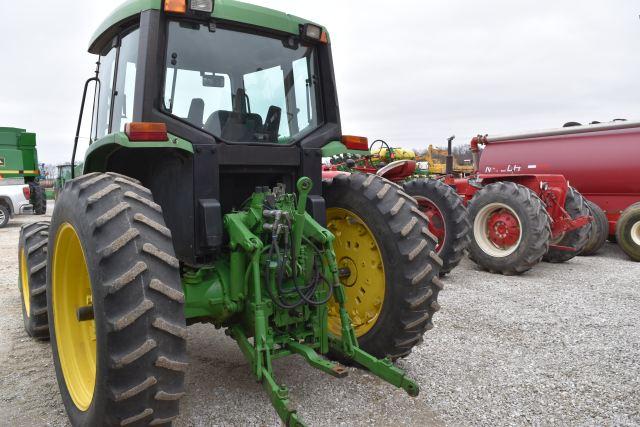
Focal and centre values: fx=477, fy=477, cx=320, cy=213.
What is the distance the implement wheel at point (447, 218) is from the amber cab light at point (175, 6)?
413 centimetres

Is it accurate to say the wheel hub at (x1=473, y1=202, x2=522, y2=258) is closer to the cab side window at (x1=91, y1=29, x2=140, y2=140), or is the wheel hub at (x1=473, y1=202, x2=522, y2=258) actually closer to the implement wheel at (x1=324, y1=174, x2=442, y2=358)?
the implement wheel at (x1=324, y1=174, x2=442, y2=358)

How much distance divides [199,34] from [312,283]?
1.57 metres

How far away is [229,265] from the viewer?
9.16ft

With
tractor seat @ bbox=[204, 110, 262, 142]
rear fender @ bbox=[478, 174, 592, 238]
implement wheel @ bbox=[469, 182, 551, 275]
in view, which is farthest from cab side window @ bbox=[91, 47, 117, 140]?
rear fender @ bbox=[478, 174, 592, 238]

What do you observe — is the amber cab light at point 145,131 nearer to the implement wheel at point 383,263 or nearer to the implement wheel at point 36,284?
the implement wheel at point 383,263

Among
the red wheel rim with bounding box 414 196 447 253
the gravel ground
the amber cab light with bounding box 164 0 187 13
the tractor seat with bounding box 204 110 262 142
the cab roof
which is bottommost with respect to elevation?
the gravel ground

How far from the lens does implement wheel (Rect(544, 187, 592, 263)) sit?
23.4 feet

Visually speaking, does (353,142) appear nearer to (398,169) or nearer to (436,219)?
(436,219)

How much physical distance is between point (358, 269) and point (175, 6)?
1902 millimetres

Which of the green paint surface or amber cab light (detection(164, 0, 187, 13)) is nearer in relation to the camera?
amber cab light (detection(164, 0, 187, 13))

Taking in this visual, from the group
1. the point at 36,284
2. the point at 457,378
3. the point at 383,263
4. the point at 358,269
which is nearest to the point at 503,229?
the point at 457,378

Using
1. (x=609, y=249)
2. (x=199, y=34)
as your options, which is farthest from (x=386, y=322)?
(x=609, y=249)

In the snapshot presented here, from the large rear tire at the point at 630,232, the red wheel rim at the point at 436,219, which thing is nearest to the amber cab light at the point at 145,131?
the red wheel rim at the point at 436,219

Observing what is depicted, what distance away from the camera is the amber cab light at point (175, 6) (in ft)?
8.28
